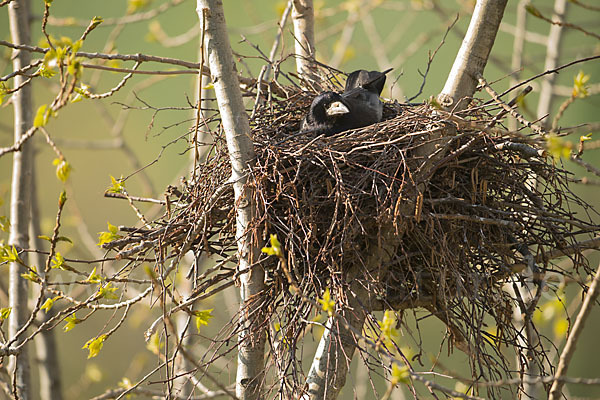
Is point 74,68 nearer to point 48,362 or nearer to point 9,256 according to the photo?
point 9,256

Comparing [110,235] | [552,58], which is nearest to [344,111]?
[110,235]

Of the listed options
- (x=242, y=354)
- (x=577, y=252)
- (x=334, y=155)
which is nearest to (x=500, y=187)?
(x=577, y=252)

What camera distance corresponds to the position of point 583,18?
6711mm

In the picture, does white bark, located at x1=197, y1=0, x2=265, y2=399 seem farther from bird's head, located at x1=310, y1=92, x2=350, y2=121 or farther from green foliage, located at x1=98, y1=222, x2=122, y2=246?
bird's head, located at x1=310, y1=92, x2=350, y2=121

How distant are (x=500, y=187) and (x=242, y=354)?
1.05 meters

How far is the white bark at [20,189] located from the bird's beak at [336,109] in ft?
4.59

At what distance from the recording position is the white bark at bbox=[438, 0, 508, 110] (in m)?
2.06

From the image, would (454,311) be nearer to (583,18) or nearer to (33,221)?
(33,221)

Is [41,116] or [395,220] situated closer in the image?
[41,116]

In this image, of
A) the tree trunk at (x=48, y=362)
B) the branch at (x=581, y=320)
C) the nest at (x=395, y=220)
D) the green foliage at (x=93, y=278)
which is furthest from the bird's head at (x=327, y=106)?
the tree trunk at (x=48, y=362)

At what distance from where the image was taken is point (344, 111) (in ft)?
8.39

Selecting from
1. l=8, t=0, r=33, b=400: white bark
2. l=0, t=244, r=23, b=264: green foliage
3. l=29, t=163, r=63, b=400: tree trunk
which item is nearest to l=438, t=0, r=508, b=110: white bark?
l=0, t=244, r=23, b=264: green foliage

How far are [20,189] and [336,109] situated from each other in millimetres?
1529

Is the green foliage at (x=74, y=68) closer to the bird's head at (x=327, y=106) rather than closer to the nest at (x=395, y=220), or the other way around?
the nest at (x=395, y=220)
